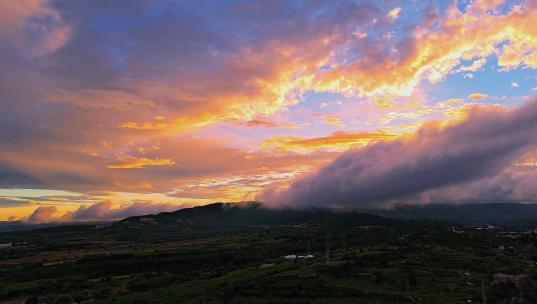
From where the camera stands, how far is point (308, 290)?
331 feet

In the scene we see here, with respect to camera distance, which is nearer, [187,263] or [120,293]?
[120,293]

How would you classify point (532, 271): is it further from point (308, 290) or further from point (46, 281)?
point (46, 281)

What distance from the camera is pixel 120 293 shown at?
122 m

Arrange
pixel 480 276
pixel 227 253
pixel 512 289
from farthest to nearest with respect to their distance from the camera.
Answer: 1. pixel 227 253
2. pixel 480 276
3. pixel 512 289

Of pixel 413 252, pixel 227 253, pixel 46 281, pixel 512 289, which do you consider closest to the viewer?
pixel 512 289

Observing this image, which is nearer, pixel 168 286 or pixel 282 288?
pixel 282 288

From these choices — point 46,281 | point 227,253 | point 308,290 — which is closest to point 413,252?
point 308,290

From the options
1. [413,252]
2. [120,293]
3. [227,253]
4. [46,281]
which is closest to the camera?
[120,293]

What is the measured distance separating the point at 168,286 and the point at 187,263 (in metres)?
54.6

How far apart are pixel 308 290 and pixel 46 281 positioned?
9833 centimetres

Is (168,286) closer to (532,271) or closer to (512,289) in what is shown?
(512,289)

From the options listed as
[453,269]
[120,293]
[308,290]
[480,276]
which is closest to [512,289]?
[480,276]

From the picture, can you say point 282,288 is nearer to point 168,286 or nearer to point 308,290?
point 308,290

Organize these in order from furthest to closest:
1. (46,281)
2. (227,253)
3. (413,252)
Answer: (227,253) → (413,252) → (46,281)
